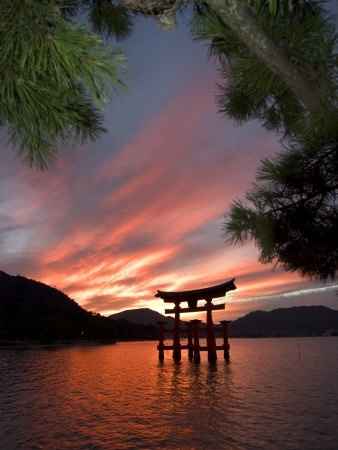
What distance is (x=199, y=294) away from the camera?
2278 cm

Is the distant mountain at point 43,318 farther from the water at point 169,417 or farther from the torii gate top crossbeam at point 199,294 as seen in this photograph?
the water at point 169,417

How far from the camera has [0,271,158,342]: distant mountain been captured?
87137 millimetres

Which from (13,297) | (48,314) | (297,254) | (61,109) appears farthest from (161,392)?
(13,297)

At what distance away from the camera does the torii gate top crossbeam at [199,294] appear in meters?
21.4

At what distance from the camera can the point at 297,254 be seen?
2811 mm

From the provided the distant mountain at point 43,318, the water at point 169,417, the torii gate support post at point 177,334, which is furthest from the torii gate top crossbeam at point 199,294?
Result: the distant mountain at point 43,318

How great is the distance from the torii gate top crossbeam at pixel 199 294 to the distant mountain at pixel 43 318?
234ft

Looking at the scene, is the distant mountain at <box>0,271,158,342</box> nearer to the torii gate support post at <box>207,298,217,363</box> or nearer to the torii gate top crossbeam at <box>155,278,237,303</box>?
the torii gate support post at <box>207,298,217,363</box>

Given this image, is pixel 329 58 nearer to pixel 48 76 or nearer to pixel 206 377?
pixel 48 76

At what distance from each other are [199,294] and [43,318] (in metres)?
84.6

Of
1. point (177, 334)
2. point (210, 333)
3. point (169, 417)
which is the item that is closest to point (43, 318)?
point (177, 334)

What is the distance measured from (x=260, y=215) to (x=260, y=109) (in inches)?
50.9

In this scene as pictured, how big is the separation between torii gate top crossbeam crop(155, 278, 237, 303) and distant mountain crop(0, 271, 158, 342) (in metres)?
71.3

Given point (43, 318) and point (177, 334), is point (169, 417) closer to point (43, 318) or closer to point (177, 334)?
point (177, 334)
